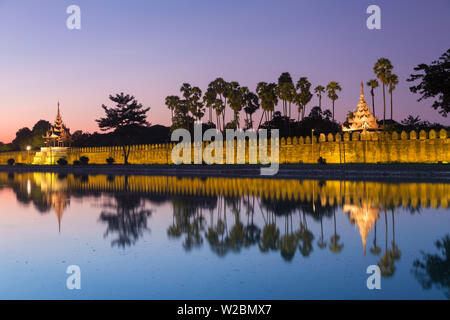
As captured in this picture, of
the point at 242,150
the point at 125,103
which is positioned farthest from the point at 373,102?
the point at 125,103

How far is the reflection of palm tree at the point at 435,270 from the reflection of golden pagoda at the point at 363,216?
45.6 inches

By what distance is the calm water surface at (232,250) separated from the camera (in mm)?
5227

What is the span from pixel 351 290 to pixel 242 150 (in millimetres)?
42841

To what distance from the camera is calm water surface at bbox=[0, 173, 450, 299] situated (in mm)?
5227

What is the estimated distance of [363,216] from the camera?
10.5 m

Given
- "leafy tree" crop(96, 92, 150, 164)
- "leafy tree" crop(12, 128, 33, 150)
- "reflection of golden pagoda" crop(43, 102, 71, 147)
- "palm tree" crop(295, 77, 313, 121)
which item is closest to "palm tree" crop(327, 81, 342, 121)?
"palm tree" crop(295, 77, 313, 121)

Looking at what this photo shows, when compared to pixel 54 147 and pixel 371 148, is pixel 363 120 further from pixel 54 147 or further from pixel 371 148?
pixel 54 147

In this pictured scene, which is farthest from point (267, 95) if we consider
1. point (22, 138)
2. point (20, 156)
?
point (22, 138)

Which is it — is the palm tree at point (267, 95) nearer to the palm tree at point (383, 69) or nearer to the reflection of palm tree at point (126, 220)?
the palm tree at point (383, 69)

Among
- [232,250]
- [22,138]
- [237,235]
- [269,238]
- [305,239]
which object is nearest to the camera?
[232,250]

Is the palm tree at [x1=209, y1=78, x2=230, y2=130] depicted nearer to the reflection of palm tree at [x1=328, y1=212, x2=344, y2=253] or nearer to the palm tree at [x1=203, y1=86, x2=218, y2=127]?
the palm tree at [x1=203, y1=86, x2=218, y2=127]

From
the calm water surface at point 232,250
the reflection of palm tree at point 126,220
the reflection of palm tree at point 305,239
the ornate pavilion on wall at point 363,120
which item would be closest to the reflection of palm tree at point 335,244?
the calm water surface at point 232,250

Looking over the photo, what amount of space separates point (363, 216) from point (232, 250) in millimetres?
4646
